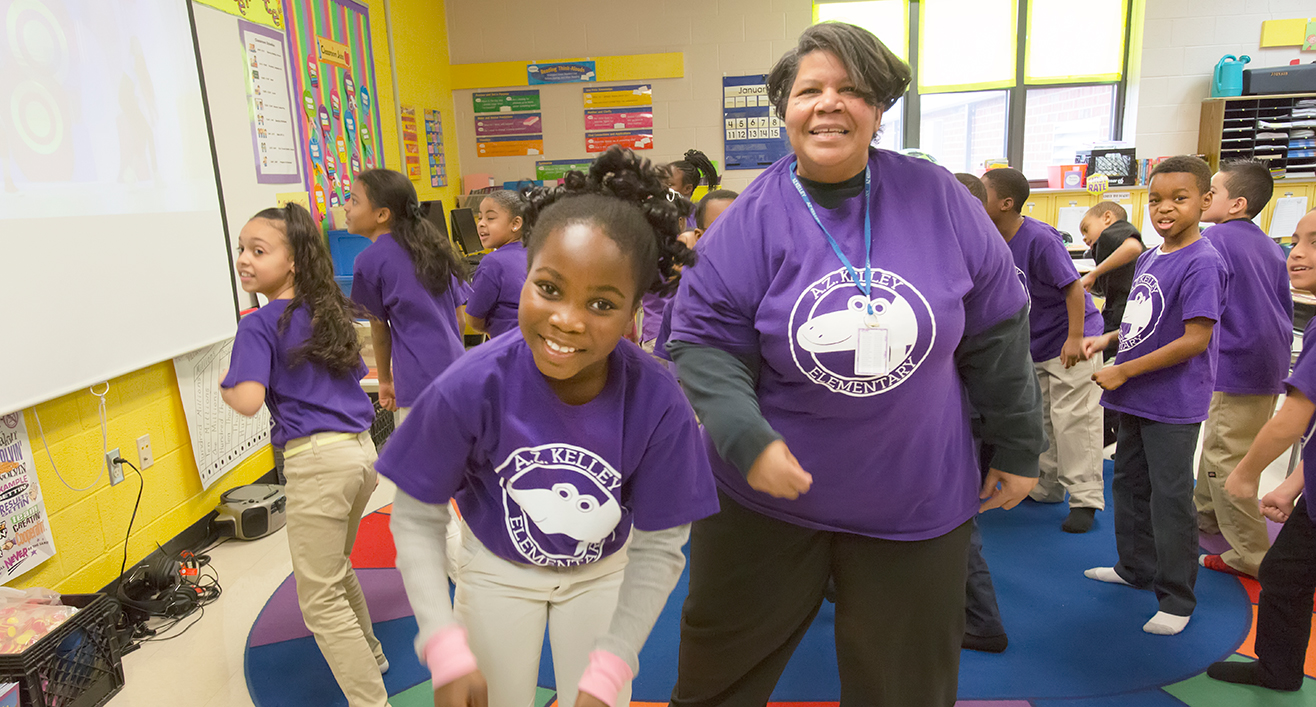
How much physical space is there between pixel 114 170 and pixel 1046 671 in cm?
338

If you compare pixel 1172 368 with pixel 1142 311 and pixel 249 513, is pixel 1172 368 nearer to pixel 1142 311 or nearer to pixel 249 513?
pixel 1142 311

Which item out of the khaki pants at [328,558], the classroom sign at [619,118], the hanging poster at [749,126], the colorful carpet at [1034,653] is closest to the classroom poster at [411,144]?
the classroom sign at [619,118]

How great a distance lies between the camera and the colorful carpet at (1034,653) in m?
2.04

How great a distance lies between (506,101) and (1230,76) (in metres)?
5.61

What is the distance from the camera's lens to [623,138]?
6.39 m

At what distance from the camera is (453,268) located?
2656mm

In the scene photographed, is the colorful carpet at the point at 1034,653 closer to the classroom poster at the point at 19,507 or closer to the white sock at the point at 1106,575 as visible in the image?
the white sock at the point at 1106,575

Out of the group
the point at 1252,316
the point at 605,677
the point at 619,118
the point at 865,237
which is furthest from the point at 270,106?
the point at 1252,316

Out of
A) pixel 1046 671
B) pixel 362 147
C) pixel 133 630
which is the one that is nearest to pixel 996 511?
pixel 1046 671

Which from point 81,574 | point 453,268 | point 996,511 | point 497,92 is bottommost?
point 996,511

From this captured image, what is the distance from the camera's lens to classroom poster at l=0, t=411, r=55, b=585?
2262 mm

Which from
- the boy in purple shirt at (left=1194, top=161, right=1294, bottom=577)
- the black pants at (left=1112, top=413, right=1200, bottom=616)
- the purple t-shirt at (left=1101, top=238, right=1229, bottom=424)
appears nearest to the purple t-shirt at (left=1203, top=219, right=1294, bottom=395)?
the boy in purple shirt at (left=1194, top=161, right=1294, bottom=577)

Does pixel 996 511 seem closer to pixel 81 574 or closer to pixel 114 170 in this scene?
pixel 81 574

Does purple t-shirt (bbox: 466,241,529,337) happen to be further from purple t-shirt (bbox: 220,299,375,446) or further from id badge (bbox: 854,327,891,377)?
id badge (bbox: 854,327,891,377)
